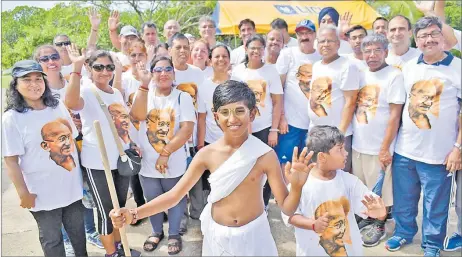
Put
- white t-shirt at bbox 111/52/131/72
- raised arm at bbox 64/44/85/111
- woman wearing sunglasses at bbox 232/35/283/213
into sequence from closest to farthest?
1. raised arm at bbox 64/44/85/111
2. woman wearing sunglasses at bbox 232/35/283/213
3. white t-shirt at bbox 111/52/131/72

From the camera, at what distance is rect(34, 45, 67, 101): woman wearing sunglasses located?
352cm

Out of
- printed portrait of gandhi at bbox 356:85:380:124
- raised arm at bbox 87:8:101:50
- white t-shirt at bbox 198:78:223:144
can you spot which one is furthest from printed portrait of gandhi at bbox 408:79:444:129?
raised arm at bbox 87:8:101:50

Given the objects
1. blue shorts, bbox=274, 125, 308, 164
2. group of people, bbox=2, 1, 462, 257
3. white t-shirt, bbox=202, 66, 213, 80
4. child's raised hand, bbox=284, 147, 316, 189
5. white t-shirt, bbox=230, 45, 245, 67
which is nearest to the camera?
child's raised hand, bbox=284, 147, 316, 189

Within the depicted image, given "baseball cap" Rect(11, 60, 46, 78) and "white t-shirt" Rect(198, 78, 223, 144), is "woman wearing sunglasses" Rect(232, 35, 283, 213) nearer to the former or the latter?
"white t-shirt" Rect(198, 78, 223, 144)

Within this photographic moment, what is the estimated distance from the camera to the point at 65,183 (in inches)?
123

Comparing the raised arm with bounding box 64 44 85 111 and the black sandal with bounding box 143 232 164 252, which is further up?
the raised arm with bounding box 64 44 85 111

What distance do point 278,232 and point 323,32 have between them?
204 centimetres

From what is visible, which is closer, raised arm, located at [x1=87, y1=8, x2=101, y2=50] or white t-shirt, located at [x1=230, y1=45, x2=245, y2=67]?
raised arm, located at [x1=87, y1=8, x2=101, y2=50]

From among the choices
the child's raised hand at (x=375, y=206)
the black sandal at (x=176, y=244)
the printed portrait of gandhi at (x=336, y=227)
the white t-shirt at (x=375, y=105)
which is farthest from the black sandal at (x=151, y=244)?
the child's raised hand at (x=375, y=206)

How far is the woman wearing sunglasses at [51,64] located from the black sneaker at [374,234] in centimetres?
307

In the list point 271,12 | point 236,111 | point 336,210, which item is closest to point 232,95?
point 236,111

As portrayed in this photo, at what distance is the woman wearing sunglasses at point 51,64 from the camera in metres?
3.52

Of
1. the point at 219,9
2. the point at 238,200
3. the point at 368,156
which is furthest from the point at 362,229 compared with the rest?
the point at 219,9

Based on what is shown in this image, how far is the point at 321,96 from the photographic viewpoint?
13.1 ft
